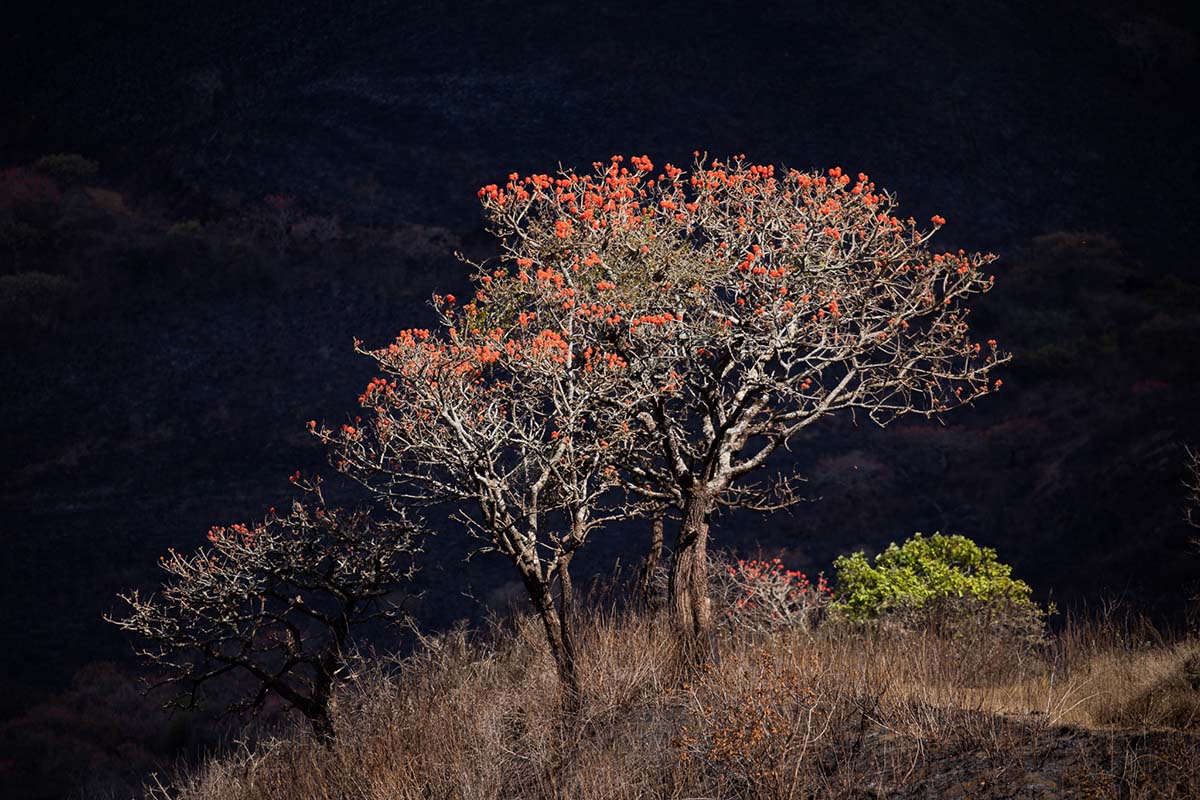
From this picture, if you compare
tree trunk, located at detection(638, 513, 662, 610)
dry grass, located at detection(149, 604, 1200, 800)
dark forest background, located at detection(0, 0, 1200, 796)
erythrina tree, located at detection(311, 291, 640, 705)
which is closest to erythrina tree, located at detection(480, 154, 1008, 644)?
erythrina tree, located at detection(311, 291, 640, 705)

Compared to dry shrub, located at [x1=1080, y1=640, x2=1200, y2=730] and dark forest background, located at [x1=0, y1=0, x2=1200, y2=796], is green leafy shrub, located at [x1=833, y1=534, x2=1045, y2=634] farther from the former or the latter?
dark forest background, located at [x1=0, y1=0, x2=1200, y2=796]

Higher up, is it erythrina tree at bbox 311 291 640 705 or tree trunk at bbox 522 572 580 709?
erythrina tree at bbox 311 291 640 705

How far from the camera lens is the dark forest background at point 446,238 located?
29.3 metres

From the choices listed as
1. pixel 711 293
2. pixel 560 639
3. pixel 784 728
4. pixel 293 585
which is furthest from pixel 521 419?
pixel 784 728

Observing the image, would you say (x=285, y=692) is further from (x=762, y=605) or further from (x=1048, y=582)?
(x=1048, y=582)

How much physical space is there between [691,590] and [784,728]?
3.34m

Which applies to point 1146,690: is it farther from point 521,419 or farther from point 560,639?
point 521,419

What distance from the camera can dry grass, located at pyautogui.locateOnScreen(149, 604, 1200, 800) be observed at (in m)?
7.17

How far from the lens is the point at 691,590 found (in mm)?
10703

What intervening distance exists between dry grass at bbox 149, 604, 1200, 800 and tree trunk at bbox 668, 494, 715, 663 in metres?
0.23

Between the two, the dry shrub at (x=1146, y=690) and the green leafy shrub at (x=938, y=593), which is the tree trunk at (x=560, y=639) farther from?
the green leafy shrub at (x=938, y=593)

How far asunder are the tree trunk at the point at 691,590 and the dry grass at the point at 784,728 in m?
0.23

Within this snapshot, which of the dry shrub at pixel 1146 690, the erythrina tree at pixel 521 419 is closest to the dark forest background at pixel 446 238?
the erythrina tree at pixel 521 419

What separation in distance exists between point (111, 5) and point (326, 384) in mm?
30591
